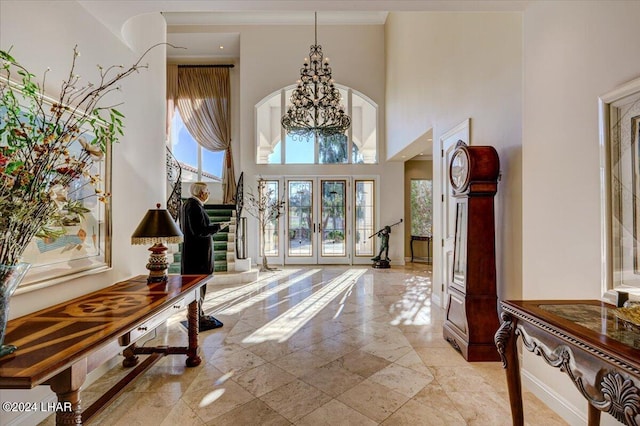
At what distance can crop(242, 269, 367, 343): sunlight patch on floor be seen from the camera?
3.33m

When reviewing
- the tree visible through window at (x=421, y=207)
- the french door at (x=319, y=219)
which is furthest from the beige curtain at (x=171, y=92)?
the tree visible through window at (x=421, y=207)

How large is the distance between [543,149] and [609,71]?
61cm

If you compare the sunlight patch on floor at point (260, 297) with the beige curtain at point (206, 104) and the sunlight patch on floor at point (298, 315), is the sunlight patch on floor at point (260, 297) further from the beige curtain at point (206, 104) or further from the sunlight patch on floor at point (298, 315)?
the beige curtain at point (206, 104)

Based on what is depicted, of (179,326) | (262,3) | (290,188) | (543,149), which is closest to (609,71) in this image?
(543,149)

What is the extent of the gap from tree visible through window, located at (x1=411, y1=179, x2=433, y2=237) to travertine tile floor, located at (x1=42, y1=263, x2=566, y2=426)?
4562 millimetres

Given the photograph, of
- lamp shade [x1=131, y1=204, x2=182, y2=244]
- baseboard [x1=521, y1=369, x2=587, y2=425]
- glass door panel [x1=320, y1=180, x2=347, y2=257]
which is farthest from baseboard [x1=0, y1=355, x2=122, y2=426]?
glass door panel [x1=320, y1=180, x2=347, y2=257]

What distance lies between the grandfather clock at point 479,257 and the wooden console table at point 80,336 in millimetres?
2460

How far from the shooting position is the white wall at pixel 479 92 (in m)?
2.64

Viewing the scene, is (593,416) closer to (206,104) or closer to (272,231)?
(272,231)

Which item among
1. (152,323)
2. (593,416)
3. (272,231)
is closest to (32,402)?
(152,323)

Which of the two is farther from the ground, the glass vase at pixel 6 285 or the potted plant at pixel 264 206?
the potted plant at pixel 264 206

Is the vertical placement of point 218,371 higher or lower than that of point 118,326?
lower

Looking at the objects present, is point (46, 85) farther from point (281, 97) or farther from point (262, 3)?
point (281, 97)

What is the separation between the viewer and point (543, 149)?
2186mm
